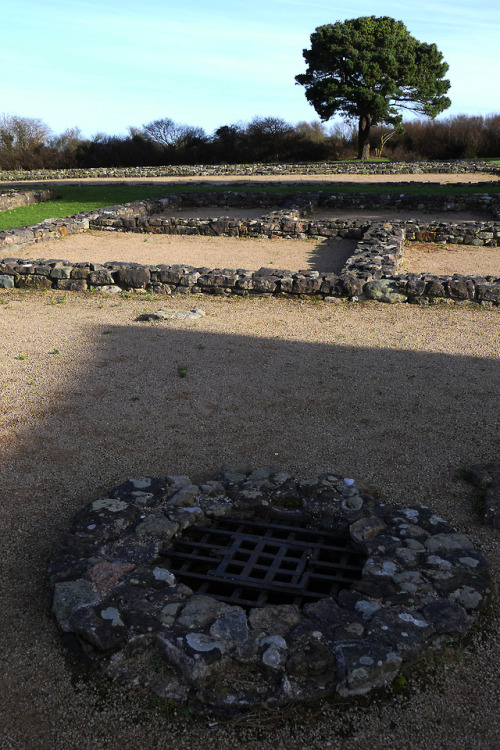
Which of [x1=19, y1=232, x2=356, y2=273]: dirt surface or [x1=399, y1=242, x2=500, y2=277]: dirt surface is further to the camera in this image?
[x1=19, y1=232, x2=356, y2=273]: dirt surface

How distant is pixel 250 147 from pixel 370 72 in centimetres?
1020

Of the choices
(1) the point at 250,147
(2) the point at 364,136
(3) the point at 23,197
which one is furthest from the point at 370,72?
(3) the point at 23,197

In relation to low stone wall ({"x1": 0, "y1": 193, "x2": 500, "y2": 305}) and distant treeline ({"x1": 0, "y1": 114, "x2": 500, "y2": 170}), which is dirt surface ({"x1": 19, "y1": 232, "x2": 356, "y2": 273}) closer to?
low stone wall ({"x1": 0, "y1": 193, "x2": 500, "y2": 305})

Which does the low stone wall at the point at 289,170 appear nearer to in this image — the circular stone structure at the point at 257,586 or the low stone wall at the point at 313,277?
the low stone wall at the point at 313,277

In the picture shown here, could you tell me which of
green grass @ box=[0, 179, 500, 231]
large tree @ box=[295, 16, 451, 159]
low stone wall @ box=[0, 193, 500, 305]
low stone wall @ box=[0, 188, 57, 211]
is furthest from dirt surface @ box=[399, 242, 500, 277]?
large tree @ box=[295, 16, 451, 159]

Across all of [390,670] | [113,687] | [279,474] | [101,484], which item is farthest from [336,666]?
[101,484]

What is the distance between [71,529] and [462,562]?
257 cm

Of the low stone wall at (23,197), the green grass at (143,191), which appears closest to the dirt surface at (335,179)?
the green grass at (143,191)

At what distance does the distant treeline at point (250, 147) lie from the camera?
4162 cm

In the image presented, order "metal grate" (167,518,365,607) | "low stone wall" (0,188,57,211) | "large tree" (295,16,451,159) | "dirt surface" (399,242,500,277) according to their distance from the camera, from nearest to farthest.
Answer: "metal grate" (167,518,365,607)
"dirt surface" (399,242,500,277)
"low stone wall" (0,188,57,211)
"large tree" (295,16,451,159)

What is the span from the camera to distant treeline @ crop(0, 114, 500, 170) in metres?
41.6

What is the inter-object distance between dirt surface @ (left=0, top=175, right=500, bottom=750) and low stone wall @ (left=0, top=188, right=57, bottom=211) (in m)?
12.7

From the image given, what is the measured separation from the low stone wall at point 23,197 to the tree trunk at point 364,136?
2375 cm

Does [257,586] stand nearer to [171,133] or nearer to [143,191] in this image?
[143,191]
